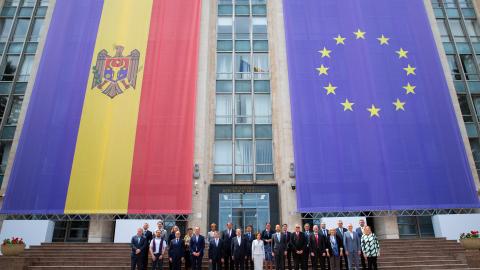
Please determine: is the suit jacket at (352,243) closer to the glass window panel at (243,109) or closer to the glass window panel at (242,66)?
the glass window panel at (243,109)

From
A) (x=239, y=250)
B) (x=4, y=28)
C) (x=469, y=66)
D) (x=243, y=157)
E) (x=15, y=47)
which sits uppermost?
(x=4, y=28)

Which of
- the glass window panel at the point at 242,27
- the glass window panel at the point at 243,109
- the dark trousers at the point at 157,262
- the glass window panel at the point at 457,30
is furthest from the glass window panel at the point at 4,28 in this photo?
the glass window panel at the point at 457,30

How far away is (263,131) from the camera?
76.3 feet

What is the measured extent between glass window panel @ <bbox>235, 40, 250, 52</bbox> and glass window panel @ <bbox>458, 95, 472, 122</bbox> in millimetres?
14750

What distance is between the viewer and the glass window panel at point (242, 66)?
24781 millimetres

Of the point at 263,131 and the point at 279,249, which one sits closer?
the point at 279,249

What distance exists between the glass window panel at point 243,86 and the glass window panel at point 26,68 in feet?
46.9

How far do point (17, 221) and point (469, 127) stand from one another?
27.5 metres

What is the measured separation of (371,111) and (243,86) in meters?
8.21

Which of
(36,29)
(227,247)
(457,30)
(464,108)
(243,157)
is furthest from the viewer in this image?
(457,30)

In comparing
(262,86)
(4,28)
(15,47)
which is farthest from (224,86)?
(4,28)

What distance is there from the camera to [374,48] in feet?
78.8

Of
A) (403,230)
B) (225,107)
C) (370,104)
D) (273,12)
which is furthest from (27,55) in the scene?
(403,230)

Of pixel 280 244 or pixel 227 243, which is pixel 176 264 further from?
pixel 280 244
